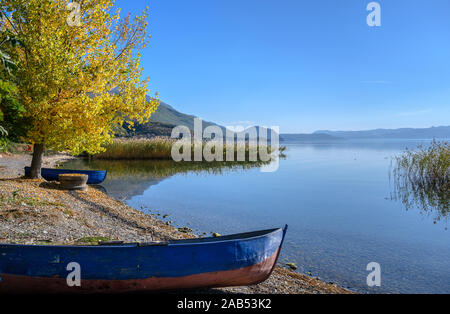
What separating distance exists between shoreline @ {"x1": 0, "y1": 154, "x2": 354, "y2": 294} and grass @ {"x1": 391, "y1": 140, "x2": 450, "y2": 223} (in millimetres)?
9807

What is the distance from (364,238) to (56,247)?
8128 millimetres

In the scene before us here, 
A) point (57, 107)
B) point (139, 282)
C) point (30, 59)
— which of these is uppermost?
point (30, 59)

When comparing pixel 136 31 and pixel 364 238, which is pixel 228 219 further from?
pixel 136 31

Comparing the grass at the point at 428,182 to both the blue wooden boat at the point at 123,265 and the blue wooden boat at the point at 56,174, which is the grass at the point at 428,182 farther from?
the blue wooden boat at the point at 56,174

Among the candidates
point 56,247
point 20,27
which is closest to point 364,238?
point 56,247

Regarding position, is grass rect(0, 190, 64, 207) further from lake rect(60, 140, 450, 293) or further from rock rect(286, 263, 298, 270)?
rock rect(286, 263, 298, 270)

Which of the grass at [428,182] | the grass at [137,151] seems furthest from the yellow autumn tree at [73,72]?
the grass at [137,151]

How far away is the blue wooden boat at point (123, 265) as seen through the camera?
457 cm

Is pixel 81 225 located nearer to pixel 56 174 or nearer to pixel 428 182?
pixel 56 174

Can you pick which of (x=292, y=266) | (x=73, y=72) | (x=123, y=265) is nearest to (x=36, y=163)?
(x=73, y=72)

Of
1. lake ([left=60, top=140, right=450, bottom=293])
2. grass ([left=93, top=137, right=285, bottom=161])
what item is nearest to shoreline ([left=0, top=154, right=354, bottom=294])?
lake ([left=60, top=140, right=450, bottom=293])

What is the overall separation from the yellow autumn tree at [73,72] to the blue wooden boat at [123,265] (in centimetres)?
837

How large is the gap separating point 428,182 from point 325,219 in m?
9.13

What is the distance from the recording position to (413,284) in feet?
21.2
